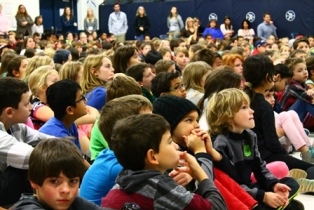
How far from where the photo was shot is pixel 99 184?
10.1 feet

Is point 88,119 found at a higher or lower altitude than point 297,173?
higher

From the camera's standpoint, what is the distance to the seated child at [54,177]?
2.45 meters

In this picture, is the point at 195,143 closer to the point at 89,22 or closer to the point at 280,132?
the point at 280,132

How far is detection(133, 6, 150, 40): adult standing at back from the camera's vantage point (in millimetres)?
19750

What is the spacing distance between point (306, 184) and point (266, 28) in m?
13.4

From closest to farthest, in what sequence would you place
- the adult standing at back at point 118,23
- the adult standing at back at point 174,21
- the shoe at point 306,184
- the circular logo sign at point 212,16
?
the shoe at point 306,184 → the adult standing at back at point 174,21 → the circular logo sign at point 212,16 → the adult standing at back at point 118,23

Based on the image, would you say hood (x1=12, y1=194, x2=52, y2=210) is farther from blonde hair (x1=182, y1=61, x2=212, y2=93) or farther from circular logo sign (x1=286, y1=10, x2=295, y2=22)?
circular logo sign (x1=286, y1=10, x2=295, y2=22)

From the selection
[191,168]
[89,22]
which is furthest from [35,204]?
[89,22]

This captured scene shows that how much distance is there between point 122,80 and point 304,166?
1.76 meters

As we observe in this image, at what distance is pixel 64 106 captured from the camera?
399 cm

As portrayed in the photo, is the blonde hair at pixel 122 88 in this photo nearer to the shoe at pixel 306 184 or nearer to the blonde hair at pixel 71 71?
the blonde hair at pixel 71 71

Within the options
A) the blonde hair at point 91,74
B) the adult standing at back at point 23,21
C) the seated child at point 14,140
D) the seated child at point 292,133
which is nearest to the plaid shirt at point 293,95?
the seated child at point 292,133

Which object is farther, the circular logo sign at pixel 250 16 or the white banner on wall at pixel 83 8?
the white banner on wall at pixel 83 8

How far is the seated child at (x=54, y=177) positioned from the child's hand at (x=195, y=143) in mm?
853
